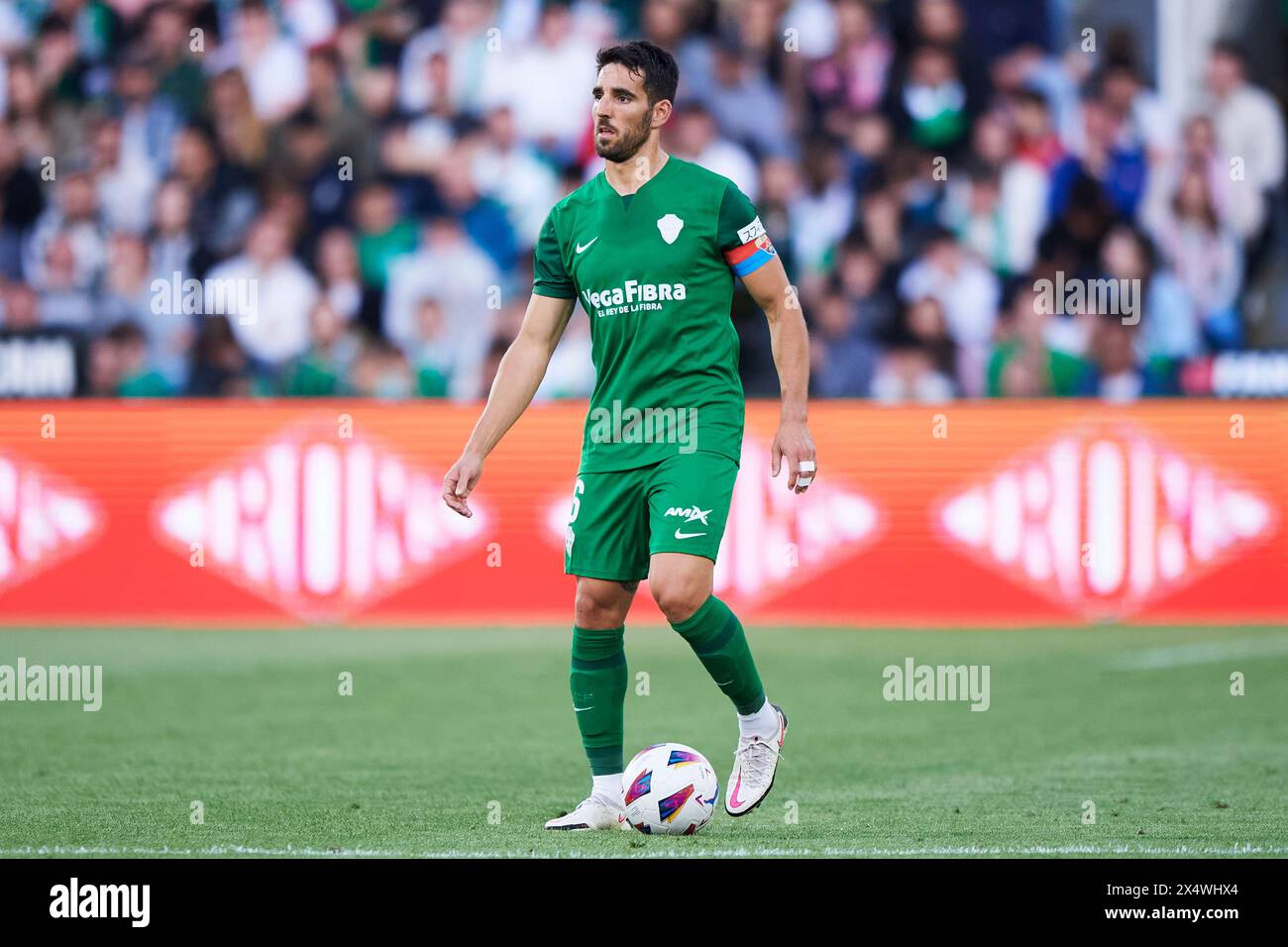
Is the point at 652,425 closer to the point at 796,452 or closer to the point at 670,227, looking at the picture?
the point at 796,452

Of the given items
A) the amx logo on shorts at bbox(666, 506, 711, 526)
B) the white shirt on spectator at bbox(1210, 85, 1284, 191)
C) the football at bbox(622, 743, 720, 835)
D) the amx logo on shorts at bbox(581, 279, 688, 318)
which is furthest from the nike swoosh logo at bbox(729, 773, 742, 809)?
the white shirt on spectator at bbox(1210, 85, 1284, 191)

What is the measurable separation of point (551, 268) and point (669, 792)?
1.72 m

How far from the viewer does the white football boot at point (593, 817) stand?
6.26 metres

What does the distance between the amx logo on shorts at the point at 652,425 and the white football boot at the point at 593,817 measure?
1.15m

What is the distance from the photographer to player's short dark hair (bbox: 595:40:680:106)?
614 cm

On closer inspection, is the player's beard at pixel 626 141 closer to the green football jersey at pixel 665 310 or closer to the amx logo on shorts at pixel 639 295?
the green football jersey at pixel 665 310

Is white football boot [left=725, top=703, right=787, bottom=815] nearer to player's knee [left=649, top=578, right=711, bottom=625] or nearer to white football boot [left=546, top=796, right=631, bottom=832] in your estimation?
white football boot [left=546, top=796, right=631, bottom=832]

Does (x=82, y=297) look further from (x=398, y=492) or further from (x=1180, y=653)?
(x=1180, y=653)

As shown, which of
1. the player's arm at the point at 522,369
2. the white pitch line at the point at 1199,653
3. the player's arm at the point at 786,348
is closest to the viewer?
the player's arm at the point at 786,348

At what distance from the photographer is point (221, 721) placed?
923 centimetres

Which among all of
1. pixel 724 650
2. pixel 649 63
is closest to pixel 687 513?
pixel 724 650

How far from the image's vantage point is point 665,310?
6.19m

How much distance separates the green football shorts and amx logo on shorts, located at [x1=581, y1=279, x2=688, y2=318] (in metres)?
0.48

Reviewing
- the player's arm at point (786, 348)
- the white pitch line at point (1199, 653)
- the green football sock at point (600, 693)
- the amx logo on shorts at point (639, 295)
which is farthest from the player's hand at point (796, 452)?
the white pitch line at point (1199, 653)
